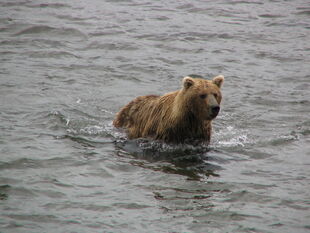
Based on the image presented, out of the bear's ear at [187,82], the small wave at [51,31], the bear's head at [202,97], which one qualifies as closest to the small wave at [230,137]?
the bear's head at [202,97]

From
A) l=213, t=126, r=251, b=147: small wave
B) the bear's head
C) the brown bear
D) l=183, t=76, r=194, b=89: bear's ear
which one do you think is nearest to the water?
l=213, t=126, r=251, b=147: small wave

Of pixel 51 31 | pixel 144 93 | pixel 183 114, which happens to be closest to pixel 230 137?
pixel 183 114

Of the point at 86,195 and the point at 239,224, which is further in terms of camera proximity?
the point at 86,195

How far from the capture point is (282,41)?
56.1 ft

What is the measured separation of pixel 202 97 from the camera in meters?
9.51

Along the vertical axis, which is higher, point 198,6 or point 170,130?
point 198,6

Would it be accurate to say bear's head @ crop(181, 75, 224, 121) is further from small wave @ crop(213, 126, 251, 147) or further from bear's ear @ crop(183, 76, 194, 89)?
small wave @ crop(213, 126, 251, 147)

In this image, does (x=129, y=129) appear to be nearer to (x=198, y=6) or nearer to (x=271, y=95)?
(x=271, y=95)

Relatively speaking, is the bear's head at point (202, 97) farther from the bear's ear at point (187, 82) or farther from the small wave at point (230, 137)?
the small wave at point (230, 137)

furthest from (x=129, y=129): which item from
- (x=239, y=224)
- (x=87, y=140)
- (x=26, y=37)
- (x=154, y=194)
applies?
(x=26, y=37)

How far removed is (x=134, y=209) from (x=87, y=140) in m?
3.05

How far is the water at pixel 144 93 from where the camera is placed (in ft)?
25.7

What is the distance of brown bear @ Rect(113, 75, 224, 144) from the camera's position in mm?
9523

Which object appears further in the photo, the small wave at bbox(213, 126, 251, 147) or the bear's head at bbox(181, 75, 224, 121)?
the small wave at bbox(213, 126, 251, 147)
